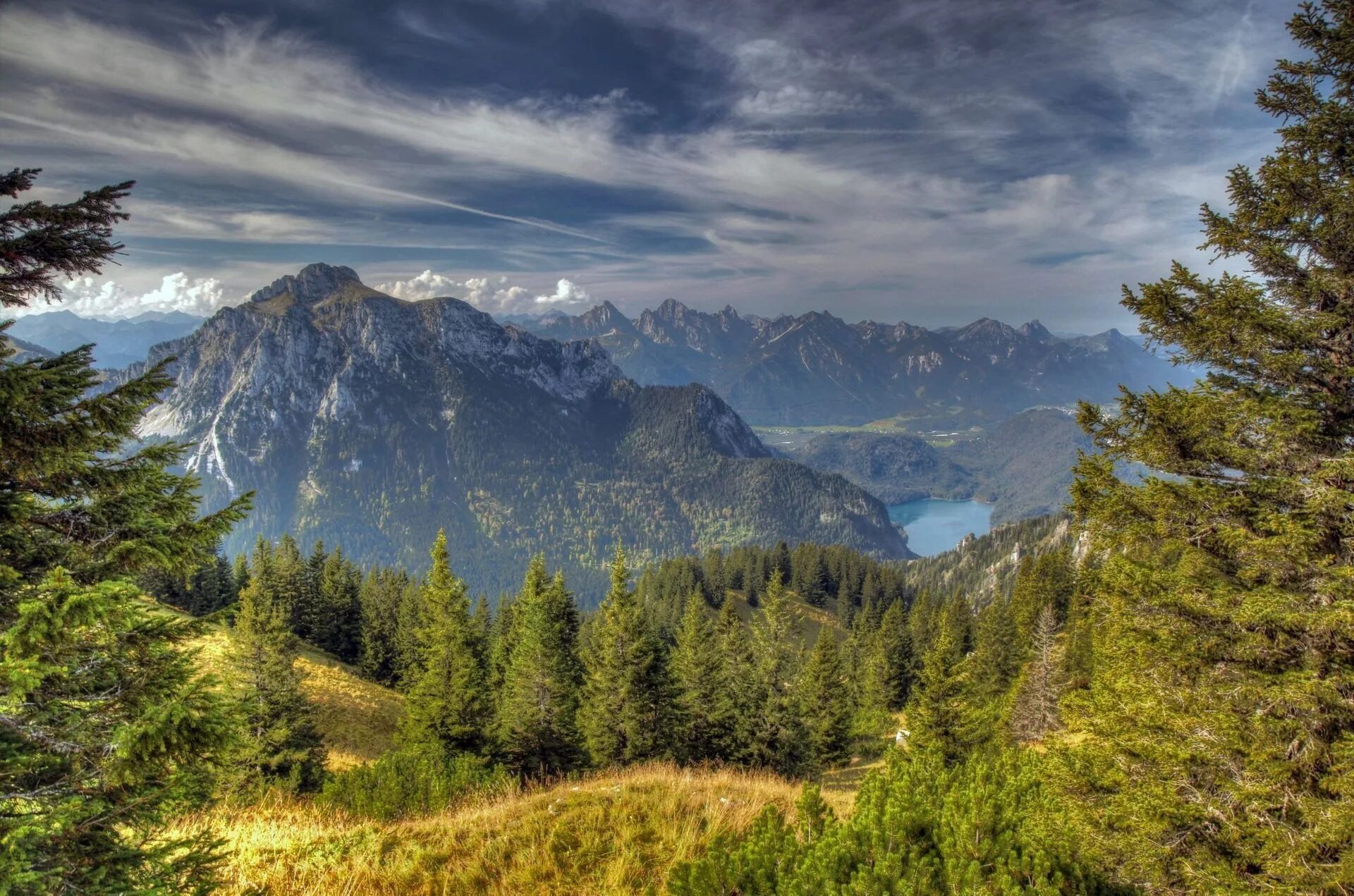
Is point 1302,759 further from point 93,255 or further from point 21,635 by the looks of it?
point 93,255

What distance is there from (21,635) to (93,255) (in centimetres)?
469

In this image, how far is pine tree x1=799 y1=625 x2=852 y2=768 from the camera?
38625 mm

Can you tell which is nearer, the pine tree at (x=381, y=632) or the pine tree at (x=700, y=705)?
the pine tree at (x=700, y=705)

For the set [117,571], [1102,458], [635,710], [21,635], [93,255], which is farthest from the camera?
[635,710]

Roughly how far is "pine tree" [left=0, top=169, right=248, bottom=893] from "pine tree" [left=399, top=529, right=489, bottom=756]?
2029cm

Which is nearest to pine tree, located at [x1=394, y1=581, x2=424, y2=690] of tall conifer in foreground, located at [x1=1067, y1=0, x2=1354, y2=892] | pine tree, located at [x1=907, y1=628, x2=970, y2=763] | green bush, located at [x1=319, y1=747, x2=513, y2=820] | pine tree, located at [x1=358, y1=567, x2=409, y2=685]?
pine tree, located at [x1=358, y1=567, x2=409, y2=685]

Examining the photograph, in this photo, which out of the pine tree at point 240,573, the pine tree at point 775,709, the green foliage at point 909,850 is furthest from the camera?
the pine tree at point 240,573

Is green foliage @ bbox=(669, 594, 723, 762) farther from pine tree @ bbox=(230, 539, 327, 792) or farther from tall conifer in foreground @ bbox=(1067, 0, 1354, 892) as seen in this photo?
tall conifer in foreground @ bbox=(1067, 0, 1354, 892)

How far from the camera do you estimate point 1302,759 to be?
7723mm

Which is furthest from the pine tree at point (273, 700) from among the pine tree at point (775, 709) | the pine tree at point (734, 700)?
the pine tree at point (775, 709)

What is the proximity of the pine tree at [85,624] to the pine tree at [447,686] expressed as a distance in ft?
66.6

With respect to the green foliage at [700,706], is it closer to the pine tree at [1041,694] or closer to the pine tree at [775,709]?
the pine tree at [775,709]

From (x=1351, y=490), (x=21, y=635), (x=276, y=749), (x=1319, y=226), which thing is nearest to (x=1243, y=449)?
(x=1351, y=490)

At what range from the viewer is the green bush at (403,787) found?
12.8 m
